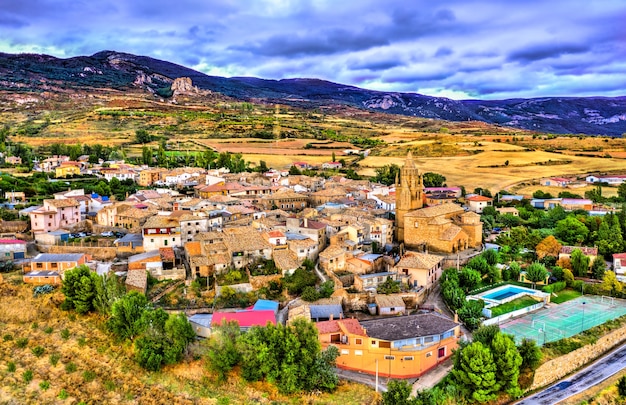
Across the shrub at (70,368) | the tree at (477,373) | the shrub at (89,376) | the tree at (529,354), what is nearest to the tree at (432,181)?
the tree at (529,354)

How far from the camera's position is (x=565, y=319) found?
30.0 m

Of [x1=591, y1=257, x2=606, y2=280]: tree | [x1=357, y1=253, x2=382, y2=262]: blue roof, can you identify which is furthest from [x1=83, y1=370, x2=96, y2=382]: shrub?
[x1=591, y1=257, x2=606, y2=280]: tree

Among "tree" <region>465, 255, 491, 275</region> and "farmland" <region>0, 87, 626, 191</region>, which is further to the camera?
"farmland" <region>0, 87, 626, 191</region>

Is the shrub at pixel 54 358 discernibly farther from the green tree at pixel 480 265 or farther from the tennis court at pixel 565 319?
the green tree at pixel 480 265

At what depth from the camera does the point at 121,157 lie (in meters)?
79.5

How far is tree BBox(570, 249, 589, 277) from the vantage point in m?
35.7

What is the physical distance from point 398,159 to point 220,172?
37139 millimetres

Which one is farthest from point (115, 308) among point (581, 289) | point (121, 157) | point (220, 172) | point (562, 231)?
point (121, 157)

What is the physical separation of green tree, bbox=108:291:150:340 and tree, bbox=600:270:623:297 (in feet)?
95.9

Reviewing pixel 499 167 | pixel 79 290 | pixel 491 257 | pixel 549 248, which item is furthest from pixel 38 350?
pixel 499 167

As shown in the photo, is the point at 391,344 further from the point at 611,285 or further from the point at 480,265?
the point at 611,285

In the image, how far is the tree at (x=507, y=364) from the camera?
22.8m

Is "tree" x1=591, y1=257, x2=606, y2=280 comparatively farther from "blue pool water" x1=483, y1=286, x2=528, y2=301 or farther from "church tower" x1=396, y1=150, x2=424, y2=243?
"church tower" x1=396, y1=150, x2=424, y2=243

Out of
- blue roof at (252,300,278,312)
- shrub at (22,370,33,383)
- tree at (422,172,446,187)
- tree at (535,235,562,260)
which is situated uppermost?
tree at (422,172,446,187)
